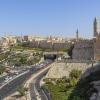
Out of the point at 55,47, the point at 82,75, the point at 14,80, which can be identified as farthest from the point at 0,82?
the point at 55,47

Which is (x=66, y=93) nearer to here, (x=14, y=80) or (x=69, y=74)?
(x=69, y=74)

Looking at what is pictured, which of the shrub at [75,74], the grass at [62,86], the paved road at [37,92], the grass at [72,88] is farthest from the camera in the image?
the shrub at [75,74]

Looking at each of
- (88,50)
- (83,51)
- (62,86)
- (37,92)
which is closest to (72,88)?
(62,86)

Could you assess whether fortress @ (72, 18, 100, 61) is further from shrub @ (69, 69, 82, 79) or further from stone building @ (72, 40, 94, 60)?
shrub @ (69, 69, 82, 79)

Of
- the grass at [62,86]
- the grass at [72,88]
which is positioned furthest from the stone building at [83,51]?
the grass at [72,88]

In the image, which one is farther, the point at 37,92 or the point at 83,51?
the point at 83,51

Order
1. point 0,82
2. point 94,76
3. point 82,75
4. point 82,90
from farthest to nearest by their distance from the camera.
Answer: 1. point 0,82
2. point 82,75
3. point 94,76
4. point 82,90

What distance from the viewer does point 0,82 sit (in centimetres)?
4266

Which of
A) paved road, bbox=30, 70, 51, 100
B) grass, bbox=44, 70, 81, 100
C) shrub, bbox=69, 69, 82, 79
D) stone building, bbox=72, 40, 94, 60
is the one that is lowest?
paved road, bbox=30, 70, 51, 100

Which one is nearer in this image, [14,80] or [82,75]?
[82,75]

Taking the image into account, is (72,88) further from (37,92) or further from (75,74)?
(75,74)

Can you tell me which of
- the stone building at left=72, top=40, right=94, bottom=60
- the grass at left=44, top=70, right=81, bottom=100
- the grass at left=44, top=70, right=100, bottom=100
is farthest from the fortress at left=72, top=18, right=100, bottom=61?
the grass at left=44, top=70, right=100, bottom=100

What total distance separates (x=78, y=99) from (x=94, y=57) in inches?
701

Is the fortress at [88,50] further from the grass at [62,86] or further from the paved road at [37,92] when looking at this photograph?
the paved road at [37,92]
